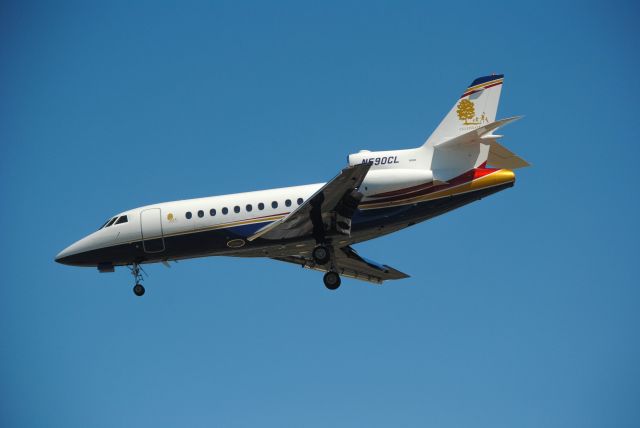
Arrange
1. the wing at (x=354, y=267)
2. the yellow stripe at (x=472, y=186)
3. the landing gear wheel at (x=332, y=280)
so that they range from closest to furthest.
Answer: the yellow stripe at (x=472, y=186), the landing gear wheel at (x=332, y=280), the wing at (x=354, y=267)

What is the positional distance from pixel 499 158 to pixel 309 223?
6909 millimetres

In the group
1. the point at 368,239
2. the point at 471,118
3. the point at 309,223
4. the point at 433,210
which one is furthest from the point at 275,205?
the point at 471,118

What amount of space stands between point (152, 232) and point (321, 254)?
20.6 ft

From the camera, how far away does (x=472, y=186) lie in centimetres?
2977

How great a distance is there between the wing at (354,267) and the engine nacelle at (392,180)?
3.89 m

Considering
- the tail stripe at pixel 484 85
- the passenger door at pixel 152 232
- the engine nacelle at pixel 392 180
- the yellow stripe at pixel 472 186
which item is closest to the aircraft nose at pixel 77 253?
the passenger door at pixel 152 232

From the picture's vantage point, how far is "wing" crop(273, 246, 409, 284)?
34375 mm

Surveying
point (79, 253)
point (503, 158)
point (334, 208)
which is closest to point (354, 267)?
point (334, 208)

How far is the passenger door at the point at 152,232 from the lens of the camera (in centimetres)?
3203

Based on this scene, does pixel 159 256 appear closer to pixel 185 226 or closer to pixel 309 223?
pixel 185 226

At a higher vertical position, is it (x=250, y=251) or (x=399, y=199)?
(x=399, y=199)

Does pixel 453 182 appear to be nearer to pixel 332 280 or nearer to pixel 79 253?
pixel 332 280

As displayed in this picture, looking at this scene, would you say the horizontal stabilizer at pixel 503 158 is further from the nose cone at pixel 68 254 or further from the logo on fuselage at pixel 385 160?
the nose cone at pixel 68 254

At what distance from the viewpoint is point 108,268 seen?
33.0 m
